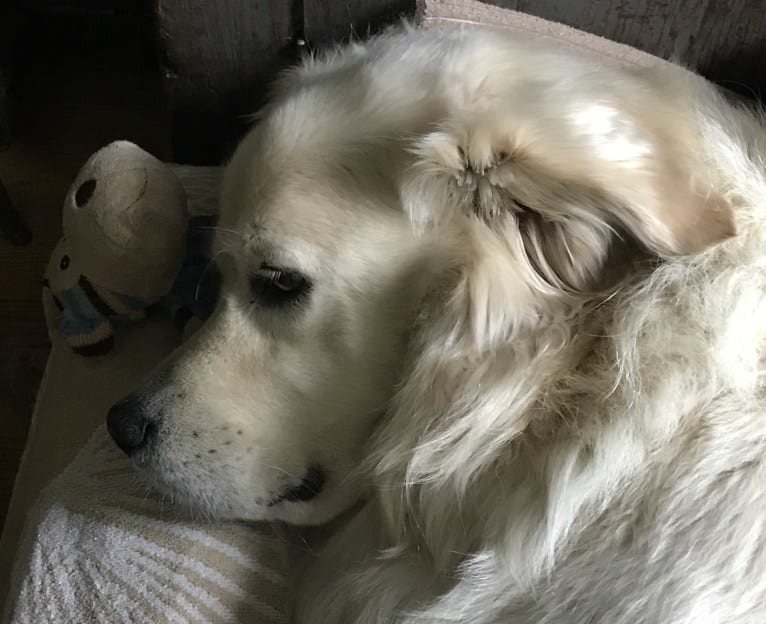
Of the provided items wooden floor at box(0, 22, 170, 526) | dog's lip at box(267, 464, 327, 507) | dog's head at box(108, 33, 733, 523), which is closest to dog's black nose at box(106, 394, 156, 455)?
dog's head at box(108, 33, 733, 523)

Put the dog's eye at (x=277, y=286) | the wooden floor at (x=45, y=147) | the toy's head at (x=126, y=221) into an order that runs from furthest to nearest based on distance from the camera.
Answer: the wooden floor at (x=45, y=147) → the toy's head at (x=126, y=221) → the dog's eye at (x=277, y=286)

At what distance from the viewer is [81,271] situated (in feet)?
3.73

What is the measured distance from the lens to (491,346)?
0.88 metres

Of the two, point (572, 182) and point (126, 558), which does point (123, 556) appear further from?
point (572, 182)

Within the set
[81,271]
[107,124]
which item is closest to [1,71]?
[107,124]

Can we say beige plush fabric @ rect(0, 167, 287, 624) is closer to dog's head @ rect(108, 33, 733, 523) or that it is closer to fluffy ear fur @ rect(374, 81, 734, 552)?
dog's head @ rect(108, 33, 733, 523)

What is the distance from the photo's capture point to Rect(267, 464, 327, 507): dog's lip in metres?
0.99

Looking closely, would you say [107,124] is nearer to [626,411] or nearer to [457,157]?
[457,157]

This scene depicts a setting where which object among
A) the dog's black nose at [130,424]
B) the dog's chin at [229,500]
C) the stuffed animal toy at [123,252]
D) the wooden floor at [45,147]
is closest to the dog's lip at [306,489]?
the dog's chin at [229,500]

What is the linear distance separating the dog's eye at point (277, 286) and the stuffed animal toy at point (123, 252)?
19cm

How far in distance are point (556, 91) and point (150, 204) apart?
55 cm

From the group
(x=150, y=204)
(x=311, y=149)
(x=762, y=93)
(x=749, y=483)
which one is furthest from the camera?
(x=762, y=93)

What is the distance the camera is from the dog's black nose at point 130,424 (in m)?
0.96

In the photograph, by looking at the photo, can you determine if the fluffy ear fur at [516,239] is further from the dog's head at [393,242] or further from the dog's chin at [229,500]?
the dog's chin at [229,500]
